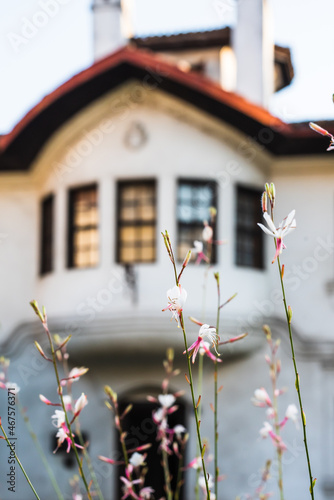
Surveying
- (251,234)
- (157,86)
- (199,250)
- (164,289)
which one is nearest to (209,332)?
(199,250)

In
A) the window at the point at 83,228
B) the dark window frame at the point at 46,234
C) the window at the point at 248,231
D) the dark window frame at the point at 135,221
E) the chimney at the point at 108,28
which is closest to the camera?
the dark window frame at the point at 135,221

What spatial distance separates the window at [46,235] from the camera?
10992mm

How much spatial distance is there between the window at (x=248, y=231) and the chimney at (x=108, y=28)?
377cm

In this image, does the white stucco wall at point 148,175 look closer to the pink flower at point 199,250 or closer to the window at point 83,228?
the window at point 83,228

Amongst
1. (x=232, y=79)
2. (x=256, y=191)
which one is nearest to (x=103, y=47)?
(x=232, y=79)

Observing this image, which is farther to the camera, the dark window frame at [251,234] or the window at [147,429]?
the window at [147,429]

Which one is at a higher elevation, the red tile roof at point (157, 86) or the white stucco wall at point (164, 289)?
the red tile roof at point (157, 86)

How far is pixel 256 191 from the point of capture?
10.5m

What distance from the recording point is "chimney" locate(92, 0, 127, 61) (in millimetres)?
12414

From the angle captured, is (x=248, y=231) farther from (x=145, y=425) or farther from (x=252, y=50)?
(x=252, y=50)

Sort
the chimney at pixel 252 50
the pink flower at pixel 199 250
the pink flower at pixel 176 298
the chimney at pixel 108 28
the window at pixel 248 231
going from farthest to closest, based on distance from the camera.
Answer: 1. the chimney at pixel 108 28
2. the chimney at pixel 252 50
3. the window at pixel 248 231
4. the pink flower at pixel 199 250
5. the pink flower at pixel 176 298

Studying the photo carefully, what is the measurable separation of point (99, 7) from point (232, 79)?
2811mm

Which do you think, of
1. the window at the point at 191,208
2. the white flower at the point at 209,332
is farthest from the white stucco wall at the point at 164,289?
the white flower at the point at 209,332

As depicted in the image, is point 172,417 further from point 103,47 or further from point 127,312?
point 103,47
